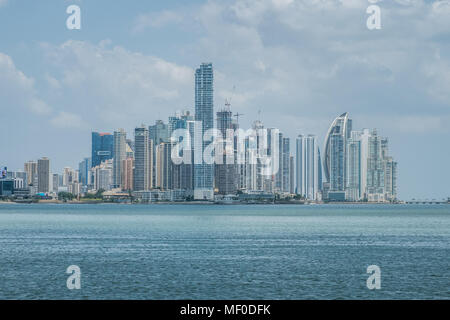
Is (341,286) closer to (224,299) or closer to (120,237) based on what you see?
(224,299)

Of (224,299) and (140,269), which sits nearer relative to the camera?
(224,299)

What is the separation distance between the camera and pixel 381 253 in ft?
251

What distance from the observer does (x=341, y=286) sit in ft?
169

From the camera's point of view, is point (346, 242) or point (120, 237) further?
point (120, 237)
